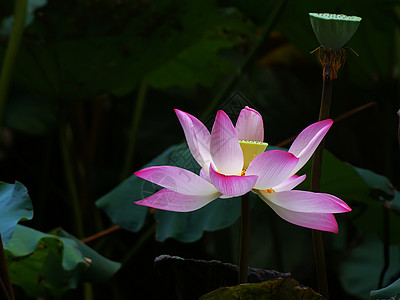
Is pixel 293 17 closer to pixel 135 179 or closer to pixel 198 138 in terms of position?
pixel 135 179

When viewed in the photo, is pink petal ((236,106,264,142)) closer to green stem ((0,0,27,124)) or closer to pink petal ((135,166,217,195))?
pink petal ((135,166,217,195))

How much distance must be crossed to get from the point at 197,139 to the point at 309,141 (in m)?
0.07

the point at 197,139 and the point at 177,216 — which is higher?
the point at 197,139

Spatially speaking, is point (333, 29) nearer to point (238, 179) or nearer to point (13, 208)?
point (238, 179)

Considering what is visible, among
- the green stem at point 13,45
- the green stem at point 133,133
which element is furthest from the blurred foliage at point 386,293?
the green stem at point 133,133

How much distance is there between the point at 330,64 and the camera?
0.39 m

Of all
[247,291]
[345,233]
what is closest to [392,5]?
[345,233]

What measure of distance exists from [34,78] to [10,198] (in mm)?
716

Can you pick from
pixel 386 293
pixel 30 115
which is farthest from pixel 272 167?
pixel 30 115

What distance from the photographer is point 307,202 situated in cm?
35

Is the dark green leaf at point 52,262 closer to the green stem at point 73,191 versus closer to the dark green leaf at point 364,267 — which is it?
the green stem at point 73,191

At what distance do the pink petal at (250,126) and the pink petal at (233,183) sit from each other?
0.08 m

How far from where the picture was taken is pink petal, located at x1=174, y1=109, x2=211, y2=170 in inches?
15.1

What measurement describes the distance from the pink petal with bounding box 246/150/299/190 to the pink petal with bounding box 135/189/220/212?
32 millimetres
